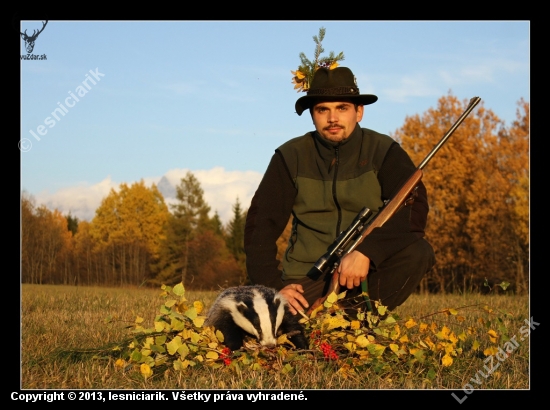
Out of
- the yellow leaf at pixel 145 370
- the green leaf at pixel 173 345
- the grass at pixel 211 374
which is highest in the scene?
the green leaf at pixel 173 345

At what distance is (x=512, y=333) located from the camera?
21.1 ft

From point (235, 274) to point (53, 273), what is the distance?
18.5 m

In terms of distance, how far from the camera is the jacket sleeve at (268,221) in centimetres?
592

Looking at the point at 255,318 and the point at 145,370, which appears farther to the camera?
the point at 255,318

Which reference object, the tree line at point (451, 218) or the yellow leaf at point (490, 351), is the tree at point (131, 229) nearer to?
the tree line at point (451, 218)

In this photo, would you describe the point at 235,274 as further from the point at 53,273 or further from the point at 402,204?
the point at 402,204

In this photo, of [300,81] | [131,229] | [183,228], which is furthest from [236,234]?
[300,81]

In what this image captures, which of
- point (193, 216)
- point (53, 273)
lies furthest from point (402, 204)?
point (193, 216)

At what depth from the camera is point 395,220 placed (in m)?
5.75

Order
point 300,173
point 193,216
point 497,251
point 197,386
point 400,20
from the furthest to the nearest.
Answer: point 193,216 → point 497,251 → point 300,173 → point 400,20 → point 197,386

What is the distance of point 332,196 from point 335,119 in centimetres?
71

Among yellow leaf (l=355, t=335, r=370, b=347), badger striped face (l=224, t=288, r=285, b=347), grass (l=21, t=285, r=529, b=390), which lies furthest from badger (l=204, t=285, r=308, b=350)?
yellow leaf (l=355, t=335, r=370, b=347)

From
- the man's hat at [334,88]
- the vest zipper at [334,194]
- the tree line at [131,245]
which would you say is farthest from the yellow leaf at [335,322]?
the tree line at [131,245]

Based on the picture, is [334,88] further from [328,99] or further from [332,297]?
[332,297]
